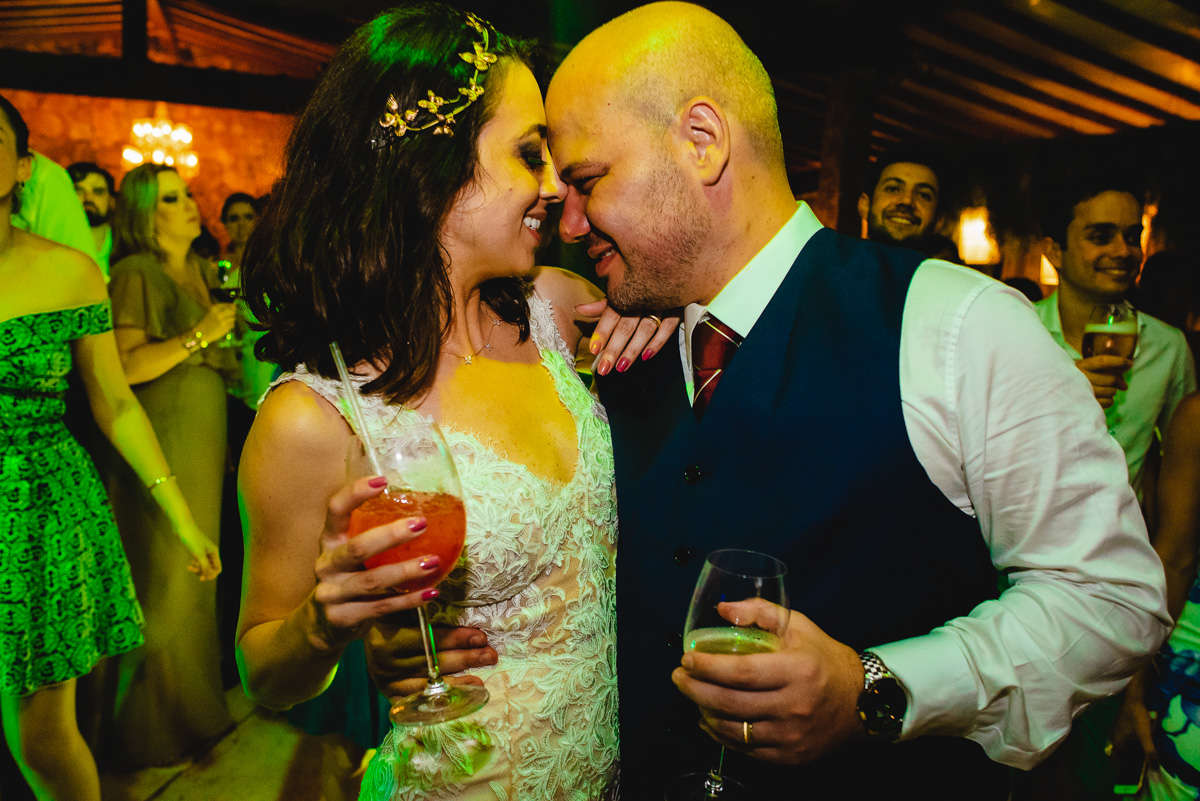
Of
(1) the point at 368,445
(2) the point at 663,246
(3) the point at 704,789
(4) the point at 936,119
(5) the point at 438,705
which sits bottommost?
(3) the point at 704,789

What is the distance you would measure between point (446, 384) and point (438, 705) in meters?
0.66

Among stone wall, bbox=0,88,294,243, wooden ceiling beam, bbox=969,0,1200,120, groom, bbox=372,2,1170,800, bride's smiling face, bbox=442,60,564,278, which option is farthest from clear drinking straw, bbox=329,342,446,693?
stone wall, bbox=0,88,294,243

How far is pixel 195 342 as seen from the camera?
329cm

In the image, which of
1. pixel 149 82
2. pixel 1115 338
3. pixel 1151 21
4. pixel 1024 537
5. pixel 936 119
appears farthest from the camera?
pixel 936 119

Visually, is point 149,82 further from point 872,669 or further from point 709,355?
point 872,669

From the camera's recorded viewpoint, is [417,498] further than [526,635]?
No

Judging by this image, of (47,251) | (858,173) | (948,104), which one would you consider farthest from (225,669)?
(948,104)

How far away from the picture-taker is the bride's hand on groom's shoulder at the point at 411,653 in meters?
1.39

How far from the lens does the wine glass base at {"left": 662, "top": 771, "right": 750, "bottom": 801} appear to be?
4.05ft

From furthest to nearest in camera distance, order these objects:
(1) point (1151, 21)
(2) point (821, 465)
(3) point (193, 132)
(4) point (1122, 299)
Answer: (3) point (193, 132), (1) point (1151, 21), (4) point (1122, 299), (2) point (821, 465)

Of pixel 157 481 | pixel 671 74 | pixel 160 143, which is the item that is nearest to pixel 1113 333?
pixel 671 74

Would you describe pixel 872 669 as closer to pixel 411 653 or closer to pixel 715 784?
pixel 715 784

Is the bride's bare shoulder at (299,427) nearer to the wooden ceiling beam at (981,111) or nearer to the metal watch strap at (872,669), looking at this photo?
the metal watch strap at (872,669)

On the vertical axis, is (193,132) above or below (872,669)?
above
